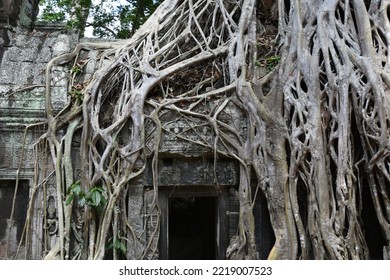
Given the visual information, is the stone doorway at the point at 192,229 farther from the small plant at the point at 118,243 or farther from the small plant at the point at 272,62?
the small plant at the point at 272,62

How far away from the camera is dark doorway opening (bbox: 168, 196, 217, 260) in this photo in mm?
6688

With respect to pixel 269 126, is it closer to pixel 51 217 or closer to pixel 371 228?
pixel 371 228

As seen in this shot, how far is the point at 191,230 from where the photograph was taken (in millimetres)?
7254

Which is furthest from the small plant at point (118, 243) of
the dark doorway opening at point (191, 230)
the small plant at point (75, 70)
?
the dark doorway opening at point (191, 230)

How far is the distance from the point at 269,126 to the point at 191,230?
3.74 meters

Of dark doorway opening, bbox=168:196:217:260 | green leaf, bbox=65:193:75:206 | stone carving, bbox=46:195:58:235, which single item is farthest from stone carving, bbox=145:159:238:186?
dark doorway opening, bbox=168:196:217:260

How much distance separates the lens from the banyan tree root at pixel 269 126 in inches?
146

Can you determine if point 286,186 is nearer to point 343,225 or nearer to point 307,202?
point 307,202

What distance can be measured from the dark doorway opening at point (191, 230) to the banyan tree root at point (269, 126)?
2.58 meters

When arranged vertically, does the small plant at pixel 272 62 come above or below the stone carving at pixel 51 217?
above

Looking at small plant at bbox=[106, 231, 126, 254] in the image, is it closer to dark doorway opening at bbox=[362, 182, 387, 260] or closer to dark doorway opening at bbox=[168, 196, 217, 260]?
dark doorway opening at bbox=[362, 182, 387, 260]

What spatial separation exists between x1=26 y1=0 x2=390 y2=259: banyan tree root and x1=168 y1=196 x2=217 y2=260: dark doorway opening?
2582 mm

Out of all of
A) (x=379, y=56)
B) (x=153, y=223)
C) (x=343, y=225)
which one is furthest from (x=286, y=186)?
(x=379, y=56)

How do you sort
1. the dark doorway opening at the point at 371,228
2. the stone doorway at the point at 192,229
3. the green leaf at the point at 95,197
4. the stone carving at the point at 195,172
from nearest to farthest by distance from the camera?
1. the green leaf at the point at 95,197
2. the stone carving at the point at 195,172
3. the dark doorway opening at the point at 371,228
4. the stone doorway at the point at 192,229
